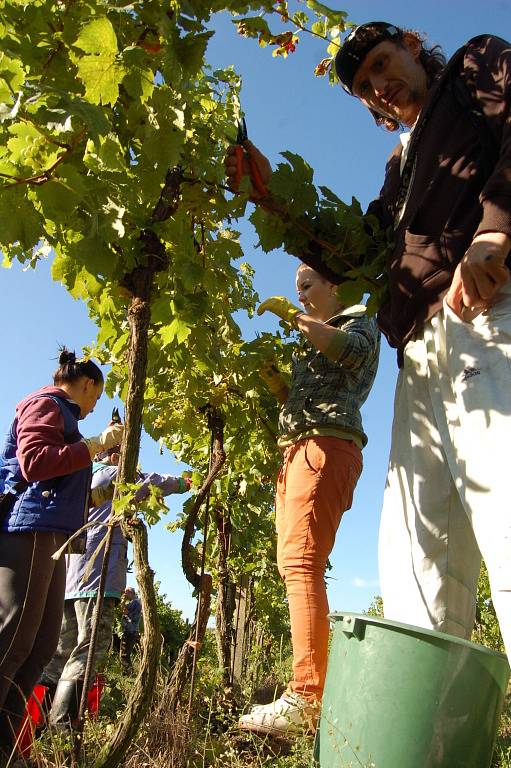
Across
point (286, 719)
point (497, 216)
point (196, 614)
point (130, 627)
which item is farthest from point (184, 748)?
point (130, 627)

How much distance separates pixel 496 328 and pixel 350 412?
3.83 feet

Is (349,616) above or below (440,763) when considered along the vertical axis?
above

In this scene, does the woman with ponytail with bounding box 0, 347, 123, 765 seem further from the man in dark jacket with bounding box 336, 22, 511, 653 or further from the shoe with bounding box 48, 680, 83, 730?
the man in dark jacket with bounding box 336, 22, 511, 653

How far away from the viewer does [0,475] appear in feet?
8.68

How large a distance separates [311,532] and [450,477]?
78 centimetres

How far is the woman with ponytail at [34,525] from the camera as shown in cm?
231

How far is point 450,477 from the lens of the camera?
66.7 inches

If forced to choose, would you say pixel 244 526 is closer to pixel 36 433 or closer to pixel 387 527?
pixel 36 433

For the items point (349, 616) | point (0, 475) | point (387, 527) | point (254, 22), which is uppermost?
point (254, 22)

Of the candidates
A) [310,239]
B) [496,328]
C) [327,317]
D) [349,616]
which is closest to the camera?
[496,328]

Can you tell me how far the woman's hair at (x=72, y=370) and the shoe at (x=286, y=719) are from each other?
173 centimetres

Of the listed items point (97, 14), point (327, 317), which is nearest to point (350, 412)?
point (327, 317)

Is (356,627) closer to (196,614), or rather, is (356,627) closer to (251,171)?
(196,614)

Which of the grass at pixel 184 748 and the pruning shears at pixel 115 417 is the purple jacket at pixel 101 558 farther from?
the grass at pixel 184 748
